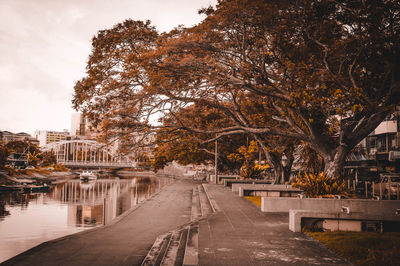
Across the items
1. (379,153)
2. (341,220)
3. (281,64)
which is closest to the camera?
(341,220)

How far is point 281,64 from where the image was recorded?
15.5 m

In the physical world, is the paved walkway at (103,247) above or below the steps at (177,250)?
below

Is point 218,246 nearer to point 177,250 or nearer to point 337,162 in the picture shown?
point 177,250

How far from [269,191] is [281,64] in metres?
7.70

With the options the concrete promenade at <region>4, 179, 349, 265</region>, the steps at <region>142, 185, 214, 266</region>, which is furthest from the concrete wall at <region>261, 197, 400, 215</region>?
the steps at <region>142, 185, 214, 266</region>

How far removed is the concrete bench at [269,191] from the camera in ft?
56.4

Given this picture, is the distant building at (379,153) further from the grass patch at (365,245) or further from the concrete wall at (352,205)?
the grass patch at (365,245)

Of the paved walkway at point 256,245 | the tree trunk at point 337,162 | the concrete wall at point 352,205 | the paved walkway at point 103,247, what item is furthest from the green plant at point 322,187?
the paved walkway at point 103,247

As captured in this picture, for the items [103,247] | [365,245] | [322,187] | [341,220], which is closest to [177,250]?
[103,247]

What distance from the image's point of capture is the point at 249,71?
14.3 meters

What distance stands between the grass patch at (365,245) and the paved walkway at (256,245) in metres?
0.35

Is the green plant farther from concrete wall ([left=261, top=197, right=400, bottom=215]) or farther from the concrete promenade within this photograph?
the concrete promenade

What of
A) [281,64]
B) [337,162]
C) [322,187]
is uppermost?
[281,64]

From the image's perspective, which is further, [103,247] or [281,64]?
[281,64]
